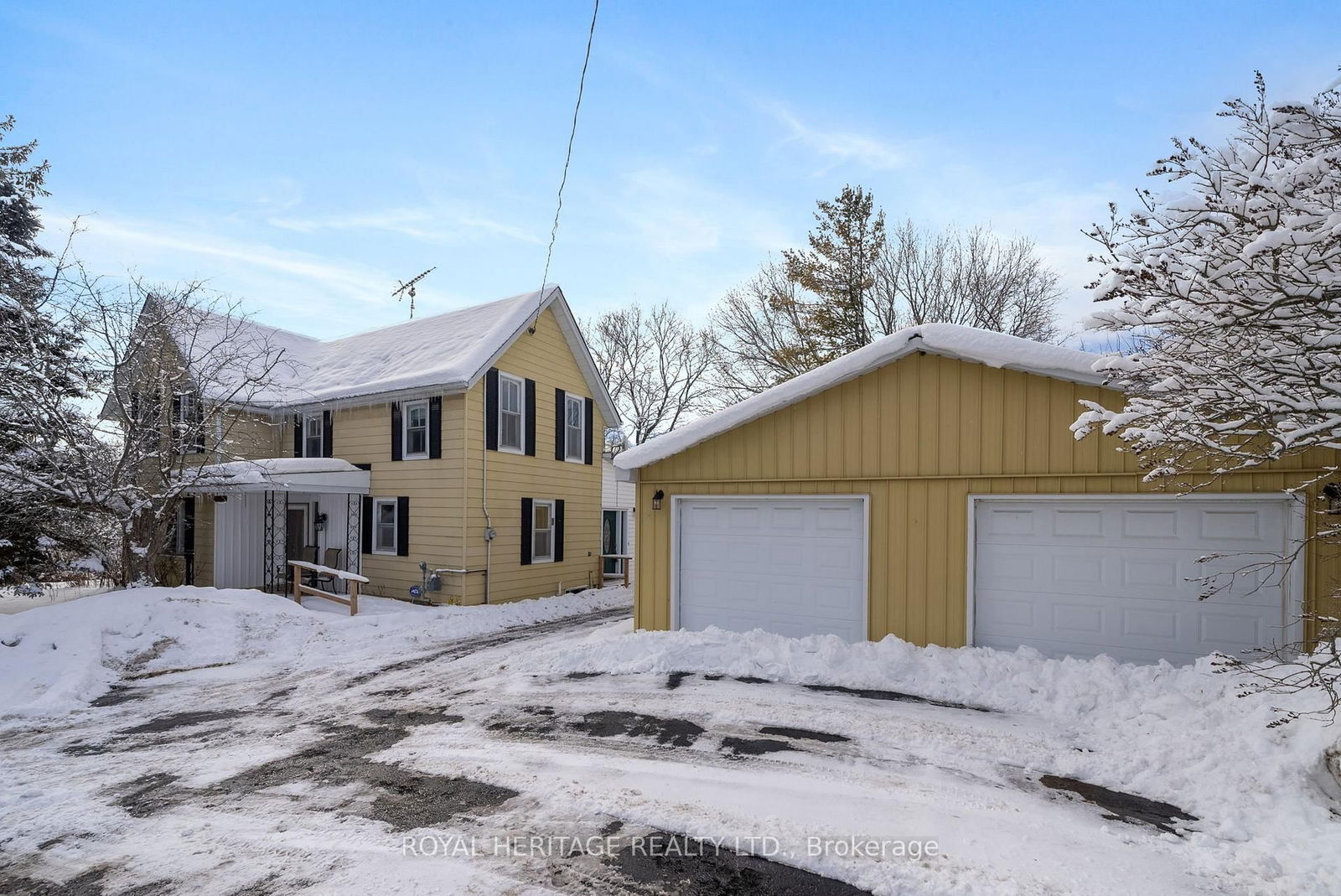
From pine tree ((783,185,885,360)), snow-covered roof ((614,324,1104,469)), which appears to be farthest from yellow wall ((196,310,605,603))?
pine tree ((783,185,885,360))

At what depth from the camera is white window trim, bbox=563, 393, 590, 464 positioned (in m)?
15.8

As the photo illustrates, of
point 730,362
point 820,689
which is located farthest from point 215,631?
point 730,362

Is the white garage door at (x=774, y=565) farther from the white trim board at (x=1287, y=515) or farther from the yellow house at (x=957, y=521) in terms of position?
the white trim board at (x=1287, y=515)

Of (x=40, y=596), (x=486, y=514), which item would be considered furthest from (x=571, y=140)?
(x=40, y=596)

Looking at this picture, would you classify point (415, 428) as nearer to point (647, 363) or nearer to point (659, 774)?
point (659, 774)

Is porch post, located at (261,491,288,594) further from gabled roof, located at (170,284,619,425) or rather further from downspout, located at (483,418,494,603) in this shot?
downspout, located at (483,418,494,603)

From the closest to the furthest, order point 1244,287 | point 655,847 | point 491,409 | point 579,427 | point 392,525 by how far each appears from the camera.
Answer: point 655,847
point 1244,287
point 491,409
point 392,525
point 579,427

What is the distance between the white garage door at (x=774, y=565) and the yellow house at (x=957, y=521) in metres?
0.02

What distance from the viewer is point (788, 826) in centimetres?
386

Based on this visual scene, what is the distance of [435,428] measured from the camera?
43.2ft

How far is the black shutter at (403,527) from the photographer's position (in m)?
13.4

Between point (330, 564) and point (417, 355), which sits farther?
point (417, 355)

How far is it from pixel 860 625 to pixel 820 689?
5.01 ft

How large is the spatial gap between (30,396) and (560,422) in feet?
29.5
